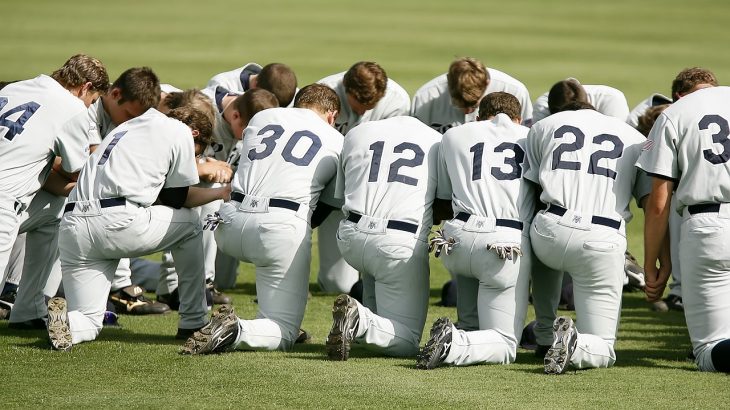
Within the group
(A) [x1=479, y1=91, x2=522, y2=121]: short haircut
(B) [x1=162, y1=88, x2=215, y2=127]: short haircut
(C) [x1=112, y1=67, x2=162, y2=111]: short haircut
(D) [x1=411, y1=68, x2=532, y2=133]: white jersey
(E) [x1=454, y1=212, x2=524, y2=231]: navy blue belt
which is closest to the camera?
(E) [x1=454, y1=212, x2=524, y2=231]: navy blue belt

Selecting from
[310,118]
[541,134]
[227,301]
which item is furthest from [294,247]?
[227,301]

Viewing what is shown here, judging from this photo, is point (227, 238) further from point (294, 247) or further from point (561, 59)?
point (561, 59)

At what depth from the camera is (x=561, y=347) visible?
624 centimetres

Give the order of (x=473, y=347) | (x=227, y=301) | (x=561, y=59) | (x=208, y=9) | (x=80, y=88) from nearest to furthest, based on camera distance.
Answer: (x=473, y=347)
(x=80, y=88)
(x=227, y=301)
(x=561, y=59)
(x=208, y=9)

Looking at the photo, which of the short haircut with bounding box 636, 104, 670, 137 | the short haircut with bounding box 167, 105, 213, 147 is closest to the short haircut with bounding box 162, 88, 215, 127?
the short haircut with bounding box 167, 105, 213, 147

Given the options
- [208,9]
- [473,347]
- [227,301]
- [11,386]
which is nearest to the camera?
[11,386]

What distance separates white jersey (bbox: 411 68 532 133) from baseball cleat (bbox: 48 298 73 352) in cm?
445

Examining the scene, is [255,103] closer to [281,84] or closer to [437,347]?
[281,84]

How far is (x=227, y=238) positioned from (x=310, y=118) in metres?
1.01

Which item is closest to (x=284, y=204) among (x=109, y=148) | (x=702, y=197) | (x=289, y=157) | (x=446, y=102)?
(x=289, y=157)

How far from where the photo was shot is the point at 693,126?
6.59m

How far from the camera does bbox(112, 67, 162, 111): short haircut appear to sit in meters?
7.70

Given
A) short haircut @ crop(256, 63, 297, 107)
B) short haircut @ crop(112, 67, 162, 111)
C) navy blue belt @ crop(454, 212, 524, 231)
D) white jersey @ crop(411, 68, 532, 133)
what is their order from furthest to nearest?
white jersey @ crop(411, 68, 532, 133), short haircut @ crop(256, 63, 297, 107), short haircut @ crop(112, 67, 162, 111), navy blue belt @ crop(454, 212, 524, 231)

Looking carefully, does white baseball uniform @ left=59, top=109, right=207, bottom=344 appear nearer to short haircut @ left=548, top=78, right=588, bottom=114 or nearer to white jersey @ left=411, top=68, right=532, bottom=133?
short haircut @ left=548, top=78, right=588, bottom=114
